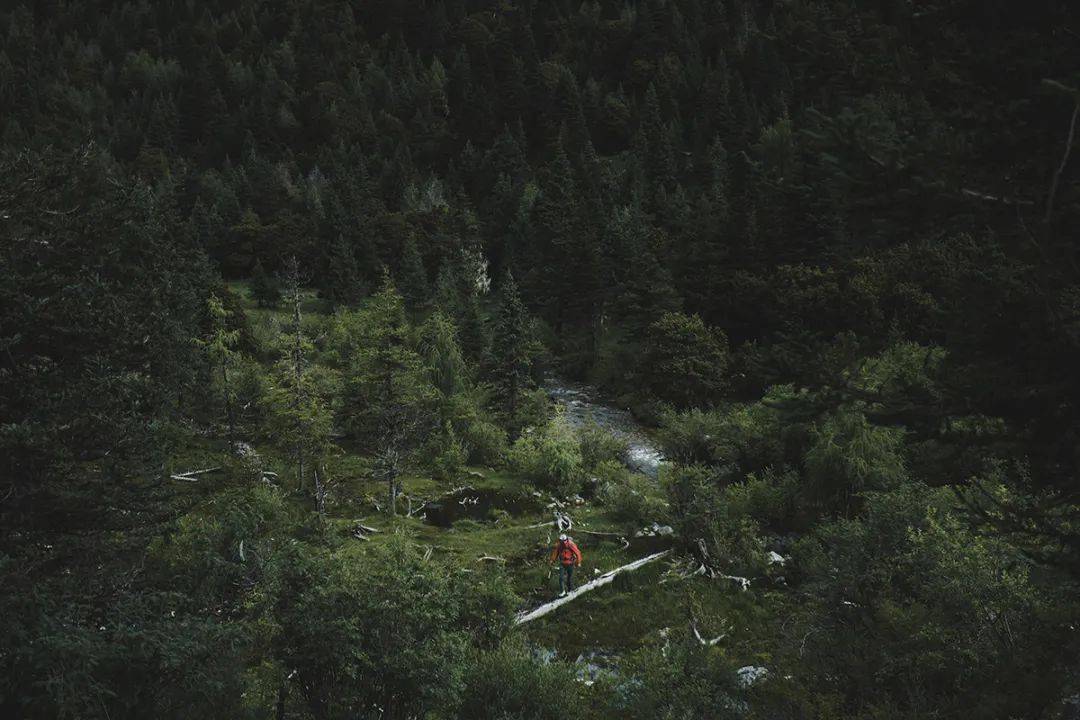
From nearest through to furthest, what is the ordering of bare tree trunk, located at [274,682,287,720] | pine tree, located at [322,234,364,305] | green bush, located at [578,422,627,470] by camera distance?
1. bare tree trunk, located at [274,682,287,720]
2. green bush, located at [578,422,627,470]
3. pine tree, located at [322,234,364,305]

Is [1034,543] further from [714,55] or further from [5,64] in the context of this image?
[5,64]

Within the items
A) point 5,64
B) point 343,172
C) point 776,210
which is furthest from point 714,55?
point 5,64

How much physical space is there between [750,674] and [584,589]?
21.4 ft

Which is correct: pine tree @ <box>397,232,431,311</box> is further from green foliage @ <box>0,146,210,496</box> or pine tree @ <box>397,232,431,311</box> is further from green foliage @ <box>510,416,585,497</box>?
green foliage @ <box>0,146,210,496</box>

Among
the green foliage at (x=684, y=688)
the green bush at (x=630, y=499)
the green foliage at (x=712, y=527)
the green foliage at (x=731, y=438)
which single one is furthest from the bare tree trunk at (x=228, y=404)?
the green foliage at (x=684, y=688)

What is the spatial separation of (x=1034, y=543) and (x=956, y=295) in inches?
249

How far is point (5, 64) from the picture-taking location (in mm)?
90875

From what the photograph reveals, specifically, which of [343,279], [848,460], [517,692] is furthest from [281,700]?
[343,279]

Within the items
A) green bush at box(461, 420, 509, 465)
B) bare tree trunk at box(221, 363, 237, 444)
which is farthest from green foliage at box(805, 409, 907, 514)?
bare tree trunk at box(221, 363, 237, 444)

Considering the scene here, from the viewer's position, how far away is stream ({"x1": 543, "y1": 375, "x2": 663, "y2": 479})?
2909cm

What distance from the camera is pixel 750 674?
488 inches

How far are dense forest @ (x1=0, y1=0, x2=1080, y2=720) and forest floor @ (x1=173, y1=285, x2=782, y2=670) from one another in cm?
14

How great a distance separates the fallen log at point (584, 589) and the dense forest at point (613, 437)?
10.9 inches

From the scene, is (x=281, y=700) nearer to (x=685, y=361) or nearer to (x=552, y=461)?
(x=552, y=461)
